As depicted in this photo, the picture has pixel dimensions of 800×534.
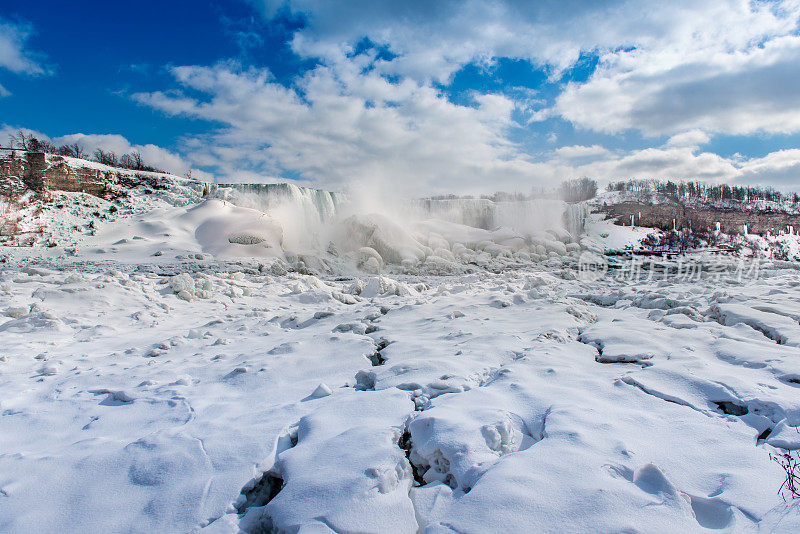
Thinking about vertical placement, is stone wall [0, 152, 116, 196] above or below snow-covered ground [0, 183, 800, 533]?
above

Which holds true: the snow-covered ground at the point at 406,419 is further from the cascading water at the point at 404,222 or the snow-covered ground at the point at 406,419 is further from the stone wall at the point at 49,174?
the stone wall at the point at 49,174

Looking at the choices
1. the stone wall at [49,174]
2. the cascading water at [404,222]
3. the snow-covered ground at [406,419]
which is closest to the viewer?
the snow-covered ground at [406,419]

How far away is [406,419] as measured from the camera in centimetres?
189

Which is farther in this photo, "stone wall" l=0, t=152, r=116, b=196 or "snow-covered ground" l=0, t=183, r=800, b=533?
"stone wall" l=0, t=152, r=116, b=196

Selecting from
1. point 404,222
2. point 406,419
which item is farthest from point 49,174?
point 406,419

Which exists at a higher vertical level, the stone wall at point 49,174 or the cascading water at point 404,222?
the stone wall at point 49,174

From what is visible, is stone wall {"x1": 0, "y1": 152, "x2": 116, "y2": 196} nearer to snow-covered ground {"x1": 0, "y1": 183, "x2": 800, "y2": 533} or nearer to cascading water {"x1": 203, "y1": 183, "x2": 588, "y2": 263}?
cascading water {"x1": 203, "y1": 183, "x2": 588, "y2": 263}

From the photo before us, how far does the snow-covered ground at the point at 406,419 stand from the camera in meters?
1.31

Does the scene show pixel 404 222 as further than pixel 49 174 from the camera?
Yes

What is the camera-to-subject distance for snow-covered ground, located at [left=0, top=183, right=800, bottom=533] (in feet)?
4.29

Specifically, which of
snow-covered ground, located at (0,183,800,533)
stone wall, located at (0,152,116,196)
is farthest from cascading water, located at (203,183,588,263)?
snow-covered ground, located at (0,183,800,533)

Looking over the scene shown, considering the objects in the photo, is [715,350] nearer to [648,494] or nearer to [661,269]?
[648,494]

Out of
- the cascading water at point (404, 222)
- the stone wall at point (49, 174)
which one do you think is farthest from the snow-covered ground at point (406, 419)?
the stone wall at point (49, 174)

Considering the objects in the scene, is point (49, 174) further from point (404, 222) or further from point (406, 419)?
point (406, 419)
